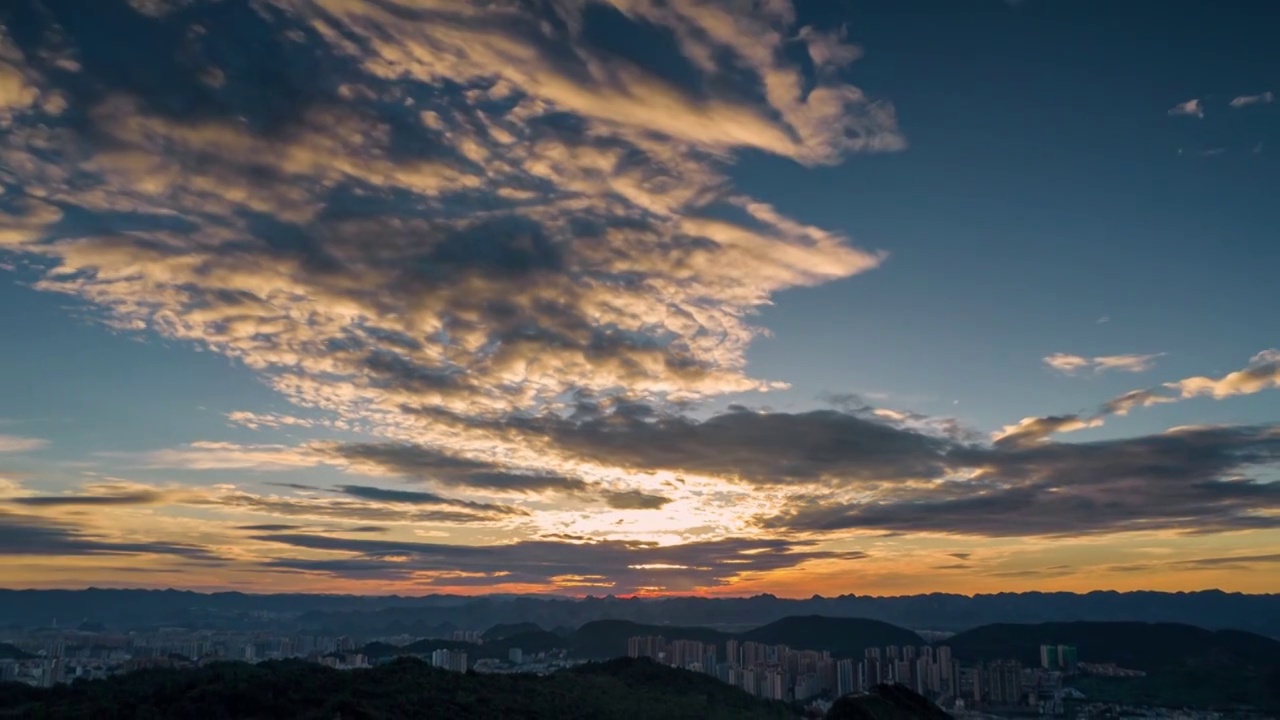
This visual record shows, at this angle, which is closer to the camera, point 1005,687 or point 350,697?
point 350,697

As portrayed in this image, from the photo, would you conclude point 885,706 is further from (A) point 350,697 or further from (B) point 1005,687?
(B) point 1005,687

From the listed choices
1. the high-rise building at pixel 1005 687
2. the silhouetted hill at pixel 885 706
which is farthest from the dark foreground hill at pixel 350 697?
the high-rise building at pixel 1005 687

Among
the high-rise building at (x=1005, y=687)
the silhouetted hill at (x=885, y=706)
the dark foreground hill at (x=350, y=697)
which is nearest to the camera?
the silhouetted hill at (x=885, y=706)

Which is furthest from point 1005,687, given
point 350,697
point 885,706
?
point 350,697

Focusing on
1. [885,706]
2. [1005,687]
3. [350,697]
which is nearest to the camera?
[885,706]

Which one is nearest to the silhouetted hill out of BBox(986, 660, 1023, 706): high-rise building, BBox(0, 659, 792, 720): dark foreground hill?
BBox(0, 659, 792, 720): dark foreground hill

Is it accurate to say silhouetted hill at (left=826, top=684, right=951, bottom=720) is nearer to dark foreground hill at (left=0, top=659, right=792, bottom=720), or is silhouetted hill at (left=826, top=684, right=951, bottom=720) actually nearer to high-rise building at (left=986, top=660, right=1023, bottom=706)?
dark foreground hill at (left=0, top=659, right=792, bottom=720)

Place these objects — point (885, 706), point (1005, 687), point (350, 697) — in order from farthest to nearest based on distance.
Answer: point (1005, 687), point (350, 697), point (885, 706)

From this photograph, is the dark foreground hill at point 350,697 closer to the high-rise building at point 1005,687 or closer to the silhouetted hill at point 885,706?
the silhouetted hill at point 885,706
